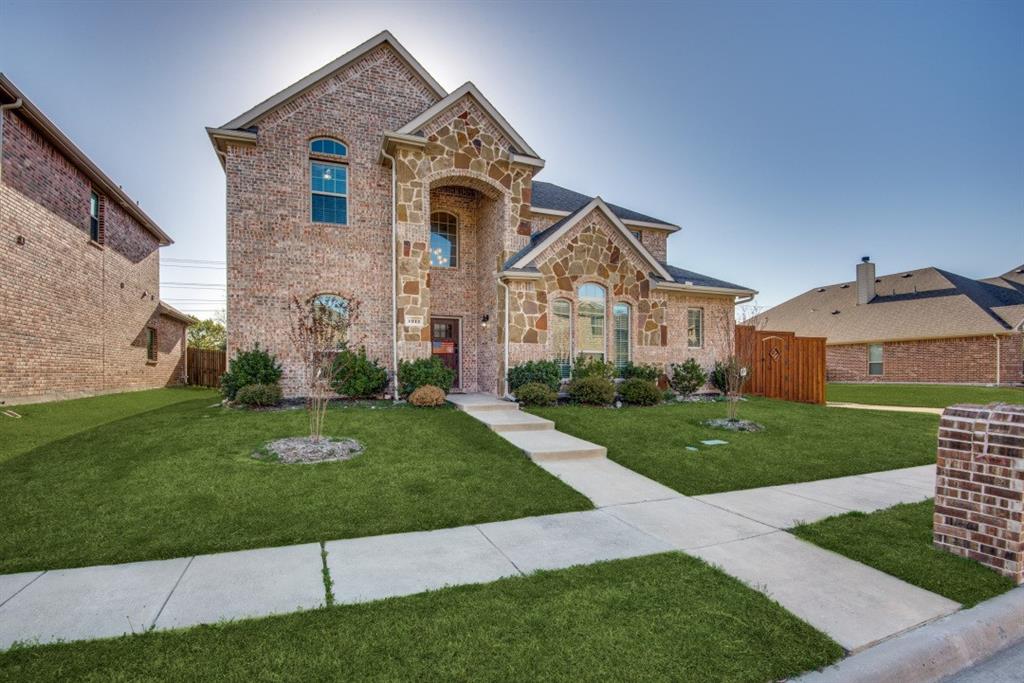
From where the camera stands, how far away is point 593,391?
11523mm

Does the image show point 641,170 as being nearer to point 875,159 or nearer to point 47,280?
point 875,159

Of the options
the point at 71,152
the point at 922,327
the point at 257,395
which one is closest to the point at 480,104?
the point at 257,395

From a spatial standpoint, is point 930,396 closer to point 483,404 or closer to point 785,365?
point 785,365

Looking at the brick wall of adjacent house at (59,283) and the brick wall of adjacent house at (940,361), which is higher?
the brick wall of adjacent house at (59,283)

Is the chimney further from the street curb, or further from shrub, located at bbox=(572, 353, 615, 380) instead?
the street curb

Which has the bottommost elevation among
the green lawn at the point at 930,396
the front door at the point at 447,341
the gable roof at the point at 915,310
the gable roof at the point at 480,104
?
the green lawn at the point at 930,396

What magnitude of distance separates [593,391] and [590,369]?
840 millimetres

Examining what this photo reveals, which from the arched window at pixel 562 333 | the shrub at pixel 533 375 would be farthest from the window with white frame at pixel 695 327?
the shrub at pixel 533 375

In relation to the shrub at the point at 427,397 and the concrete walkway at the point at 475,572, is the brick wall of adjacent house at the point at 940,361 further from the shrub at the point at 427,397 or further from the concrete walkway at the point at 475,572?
the shrub at the point at 427,397

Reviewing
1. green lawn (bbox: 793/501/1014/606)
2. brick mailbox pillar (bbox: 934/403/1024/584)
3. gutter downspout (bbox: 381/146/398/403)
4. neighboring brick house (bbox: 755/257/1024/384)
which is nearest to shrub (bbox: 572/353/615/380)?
gutter downspout (bbox: 381/146/398/403)

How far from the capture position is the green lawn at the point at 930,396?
1612 cm

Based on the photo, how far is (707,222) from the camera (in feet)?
62.6

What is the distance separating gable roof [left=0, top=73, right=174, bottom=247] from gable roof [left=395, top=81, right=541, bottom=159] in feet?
27.9

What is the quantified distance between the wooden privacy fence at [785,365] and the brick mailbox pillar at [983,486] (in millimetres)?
10226
